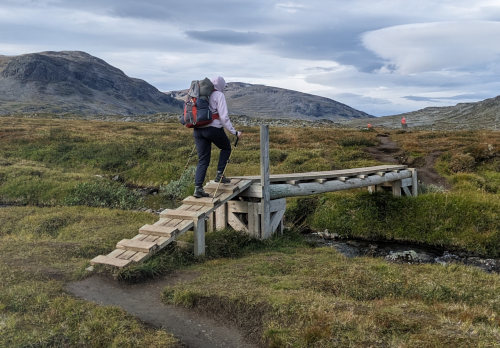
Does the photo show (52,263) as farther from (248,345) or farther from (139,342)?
(248,345)

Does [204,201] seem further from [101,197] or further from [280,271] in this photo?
[101,197]

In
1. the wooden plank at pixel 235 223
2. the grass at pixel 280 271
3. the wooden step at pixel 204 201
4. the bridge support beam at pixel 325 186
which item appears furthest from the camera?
the bridge support beam at pixel 325 186

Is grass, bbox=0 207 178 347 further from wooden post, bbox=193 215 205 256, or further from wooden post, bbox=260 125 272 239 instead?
wooden post, bbox=260 125 272 239

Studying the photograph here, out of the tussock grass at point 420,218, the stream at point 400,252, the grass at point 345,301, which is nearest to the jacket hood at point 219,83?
the grass at point 345,301

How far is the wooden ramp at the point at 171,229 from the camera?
9.34 meters

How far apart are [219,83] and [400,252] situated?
29.8 ft

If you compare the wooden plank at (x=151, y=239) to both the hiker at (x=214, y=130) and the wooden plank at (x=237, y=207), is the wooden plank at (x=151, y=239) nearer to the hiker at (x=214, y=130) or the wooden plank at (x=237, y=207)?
the hiker at (x=214, y=130)

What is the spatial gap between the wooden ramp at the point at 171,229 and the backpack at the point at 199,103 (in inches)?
87.8

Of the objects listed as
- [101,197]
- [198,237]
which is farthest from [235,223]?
[101,197]

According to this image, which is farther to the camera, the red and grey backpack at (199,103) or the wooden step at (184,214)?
the wooden step at (184,214)

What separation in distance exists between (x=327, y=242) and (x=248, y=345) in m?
10.8

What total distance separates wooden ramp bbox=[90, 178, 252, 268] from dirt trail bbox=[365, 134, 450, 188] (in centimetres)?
1564

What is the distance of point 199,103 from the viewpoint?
34.7 feet

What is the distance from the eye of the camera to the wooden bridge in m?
9.75
